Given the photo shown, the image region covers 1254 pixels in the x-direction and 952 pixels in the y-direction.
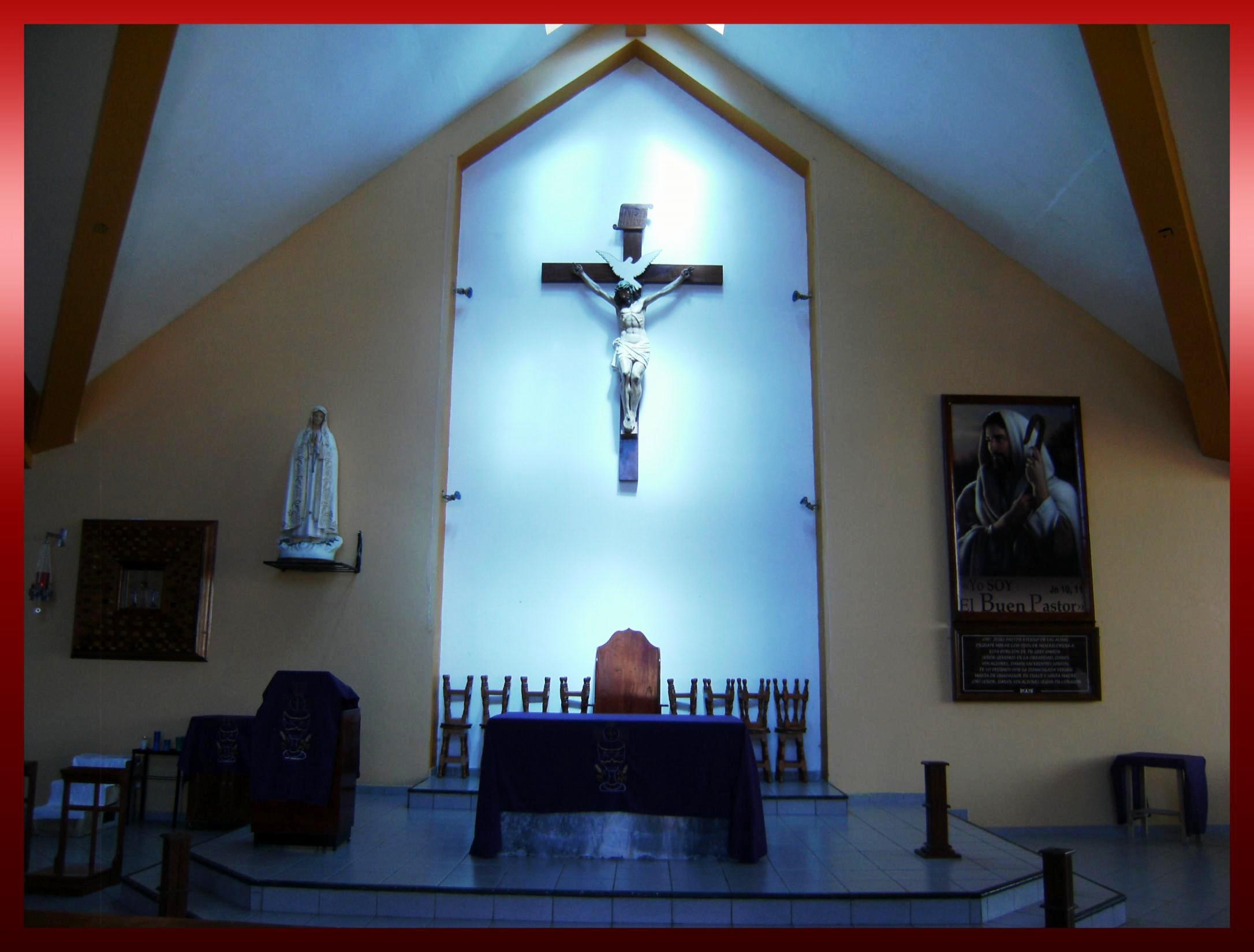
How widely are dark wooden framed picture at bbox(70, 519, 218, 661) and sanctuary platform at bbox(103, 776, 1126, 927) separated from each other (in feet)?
6.28

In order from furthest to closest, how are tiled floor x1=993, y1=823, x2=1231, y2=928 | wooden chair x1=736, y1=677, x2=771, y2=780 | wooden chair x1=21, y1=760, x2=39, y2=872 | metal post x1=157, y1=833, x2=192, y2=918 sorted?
1. wooden chair x1=736, y1=677, x2=771, y2=780
2. tiled floor x1=993, y1=823, x2=1231, y2=928
3. wooden chair x1=21, y1=760, x2=39, y2=872
4. metal post x1=157, y1=833, x2=192, y2=918

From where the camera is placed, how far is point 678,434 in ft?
25.0

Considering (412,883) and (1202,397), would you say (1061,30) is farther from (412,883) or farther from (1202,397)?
(412,883)

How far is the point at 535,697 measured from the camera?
281 inches

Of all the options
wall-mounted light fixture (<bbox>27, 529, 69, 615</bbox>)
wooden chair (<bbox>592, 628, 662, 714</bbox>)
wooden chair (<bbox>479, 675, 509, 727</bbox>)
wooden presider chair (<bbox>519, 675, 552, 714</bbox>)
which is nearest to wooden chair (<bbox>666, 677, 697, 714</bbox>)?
wooden chair (<bbox>592, 628, 662, 714</bbox>)

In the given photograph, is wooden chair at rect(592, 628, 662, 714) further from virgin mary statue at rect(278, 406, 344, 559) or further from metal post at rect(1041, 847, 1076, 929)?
metal post at rect(1041, 847, 1076, 929)

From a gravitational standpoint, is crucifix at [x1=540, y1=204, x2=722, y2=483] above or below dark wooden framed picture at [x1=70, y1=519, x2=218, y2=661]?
above

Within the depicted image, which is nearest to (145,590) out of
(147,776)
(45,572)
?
(45,572)

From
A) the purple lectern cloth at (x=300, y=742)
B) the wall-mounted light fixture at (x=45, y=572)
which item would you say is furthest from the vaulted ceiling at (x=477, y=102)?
the purple lectern cloth at (x=300, y=742)

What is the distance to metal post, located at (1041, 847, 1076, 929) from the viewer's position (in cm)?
362

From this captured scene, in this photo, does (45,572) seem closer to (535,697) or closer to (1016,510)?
(535,697)

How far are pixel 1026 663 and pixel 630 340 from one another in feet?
12.3

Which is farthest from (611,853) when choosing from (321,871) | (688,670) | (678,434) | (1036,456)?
(1036,456)

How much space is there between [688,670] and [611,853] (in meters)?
2.31
